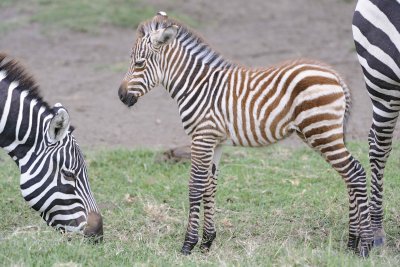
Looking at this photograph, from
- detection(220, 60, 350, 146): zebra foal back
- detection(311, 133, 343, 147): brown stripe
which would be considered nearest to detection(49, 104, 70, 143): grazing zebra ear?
detection(220, 60, 350, 146): zebra foal back

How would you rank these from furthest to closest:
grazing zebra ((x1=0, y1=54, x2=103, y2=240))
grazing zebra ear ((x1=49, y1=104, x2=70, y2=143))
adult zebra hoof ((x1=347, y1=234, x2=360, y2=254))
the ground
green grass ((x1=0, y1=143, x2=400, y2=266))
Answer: the ground
adult zebra hoof ((x1=347, y1=234, x2=360, y2=254))
grazing zebra ((x1=0, y1=54, x2=103, y2=240))
grazing zebra ear ((x1=49, y1=104, x2=70, y2=143))
green grass ((x1=0, y1=143, x2=400, y2=266))

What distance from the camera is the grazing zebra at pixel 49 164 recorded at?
617cm

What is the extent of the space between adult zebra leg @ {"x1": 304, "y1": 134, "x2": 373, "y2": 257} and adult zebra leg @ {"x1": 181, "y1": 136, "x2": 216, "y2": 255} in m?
0.86

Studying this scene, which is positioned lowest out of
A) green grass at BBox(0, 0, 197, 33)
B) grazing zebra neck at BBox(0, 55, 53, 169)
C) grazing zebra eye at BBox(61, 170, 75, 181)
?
green grass at BBox(0, 0, 197, 33)

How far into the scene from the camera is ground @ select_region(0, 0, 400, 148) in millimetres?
11164

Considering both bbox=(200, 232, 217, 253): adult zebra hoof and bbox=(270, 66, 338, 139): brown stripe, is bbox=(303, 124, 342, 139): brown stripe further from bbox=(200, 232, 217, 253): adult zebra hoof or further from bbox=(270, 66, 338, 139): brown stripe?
bbox=(200, 232, 217, 253): adult zebra hoof

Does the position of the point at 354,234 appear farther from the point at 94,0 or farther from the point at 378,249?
the point at 94,0

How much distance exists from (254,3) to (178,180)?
11.9 metres

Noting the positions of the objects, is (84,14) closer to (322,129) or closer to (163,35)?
(163,35)

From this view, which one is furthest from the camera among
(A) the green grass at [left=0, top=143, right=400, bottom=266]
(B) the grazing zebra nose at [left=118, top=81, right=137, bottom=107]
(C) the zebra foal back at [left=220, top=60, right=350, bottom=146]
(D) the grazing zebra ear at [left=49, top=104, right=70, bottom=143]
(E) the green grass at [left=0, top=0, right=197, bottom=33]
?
(E) the green grass at [left=0, top=0, right=197, bottom=33]

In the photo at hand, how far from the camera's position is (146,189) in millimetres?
8453

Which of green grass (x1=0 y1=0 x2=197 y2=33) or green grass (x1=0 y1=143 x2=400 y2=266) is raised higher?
green grass (x1=0 y1=143 x2=400 y2=266)

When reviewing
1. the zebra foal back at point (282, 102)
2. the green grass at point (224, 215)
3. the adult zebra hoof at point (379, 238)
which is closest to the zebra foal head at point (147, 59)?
the zebra foal back at point (282, 102)

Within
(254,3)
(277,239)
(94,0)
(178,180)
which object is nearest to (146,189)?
(178,180)
